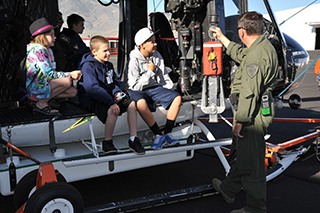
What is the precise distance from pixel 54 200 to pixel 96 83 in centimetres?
118

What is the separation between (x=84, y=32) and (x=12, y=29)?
1.39m

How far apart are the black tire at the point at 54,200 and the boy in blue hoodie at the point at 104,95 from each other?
2.05 ft

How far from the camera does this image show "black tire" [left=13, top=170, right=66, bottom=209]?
111 inches

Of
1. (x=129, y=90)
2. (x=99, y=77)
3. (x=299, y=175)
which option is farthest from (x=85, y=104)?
(x=299, y=175)

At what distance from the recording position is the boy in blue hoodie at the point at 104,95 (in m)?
3.21

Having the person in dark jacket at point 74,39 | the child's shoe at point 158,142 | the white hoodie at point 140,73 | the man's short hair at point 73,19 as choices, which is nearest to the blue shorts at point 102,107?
the white hoodie at point 140,73

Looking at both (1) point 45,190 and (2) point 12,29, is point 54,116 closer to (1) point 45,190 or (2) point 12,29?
(1) point 45,190

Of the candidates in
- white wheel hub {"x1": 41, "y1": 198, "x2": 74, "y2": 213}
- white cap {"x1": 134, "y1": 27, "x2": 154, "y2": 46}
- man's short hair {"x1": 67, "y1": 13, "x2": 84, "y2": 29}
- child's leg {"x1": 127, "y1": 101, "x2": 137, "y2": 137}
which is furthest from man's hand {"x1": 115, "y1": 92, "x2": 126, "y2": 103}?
man's short hair {"x1": 67, "y1": 13, "x2": 84, "y2": 29}

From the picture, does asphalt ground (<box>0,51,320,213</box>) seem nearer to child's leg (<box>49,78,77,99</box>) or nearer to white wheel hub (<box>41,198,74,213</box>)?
white wheel hub (<box>41,198,74,213</box>)

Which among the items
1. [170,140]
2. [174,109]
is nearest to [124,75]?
[174,109]

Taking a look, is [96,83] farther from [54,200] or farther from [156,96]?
[54,200]

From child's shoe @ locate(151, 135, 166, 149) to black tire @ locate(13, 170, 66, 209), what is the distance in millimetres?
906

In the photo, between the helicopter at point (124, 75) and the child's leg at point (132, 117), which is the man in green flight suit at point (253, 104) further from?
the child's leg at point (132, 117)

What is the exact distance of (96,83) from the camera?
129 inches
